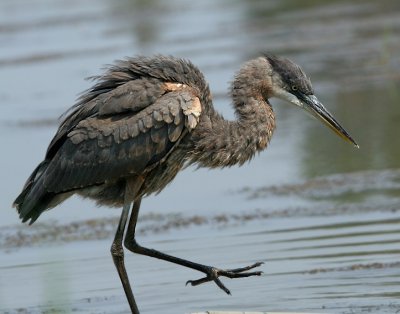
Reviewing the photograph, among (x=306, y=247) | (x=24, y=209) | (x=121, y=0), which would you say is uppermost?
(x=121, y=0)

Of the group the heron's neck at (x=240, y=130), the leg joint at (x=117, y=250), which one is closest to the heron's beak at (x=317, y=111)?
the heron's neck at (x=240, y=130)

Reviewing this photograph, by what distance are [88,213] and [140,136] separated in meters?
3.30

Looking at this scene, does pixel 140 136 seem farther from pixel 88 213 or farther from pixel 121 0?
pixel 121 0

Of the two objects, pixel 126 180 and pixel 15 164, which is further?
pixel 15 164

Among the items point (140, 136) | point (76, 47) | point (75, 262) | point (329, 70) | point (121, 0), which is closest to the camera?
point (140, 136)

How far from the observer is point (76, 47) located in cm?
2125

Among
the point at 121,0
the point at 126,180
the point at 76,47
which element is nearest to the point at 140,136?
the point at 126,180

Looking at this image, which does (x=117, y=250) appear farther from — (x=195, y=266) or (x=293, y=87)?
(x=293, y=87)

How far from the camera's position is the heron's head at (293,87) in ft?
28.9

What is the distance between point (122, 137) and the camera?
8531 millimetres

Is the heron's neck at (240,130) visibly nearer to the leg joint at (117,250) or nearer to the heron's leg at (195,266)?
the heron's leg at (195,266)

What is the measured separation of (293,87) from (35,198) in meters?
1.94

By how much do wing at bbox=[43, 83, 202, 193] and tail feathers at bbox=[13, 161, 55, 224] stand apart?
0.08 meters

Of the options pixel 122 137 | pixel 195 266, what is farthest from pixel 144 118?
pixel 195 266
